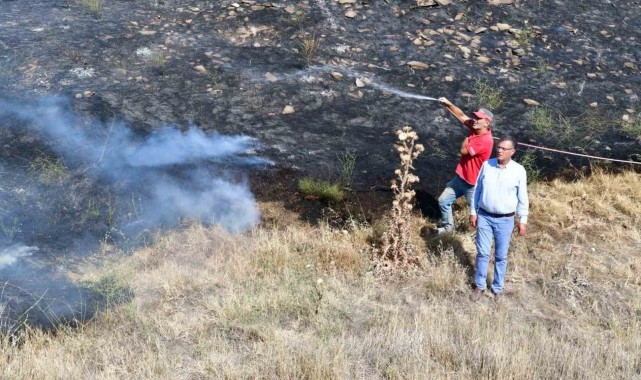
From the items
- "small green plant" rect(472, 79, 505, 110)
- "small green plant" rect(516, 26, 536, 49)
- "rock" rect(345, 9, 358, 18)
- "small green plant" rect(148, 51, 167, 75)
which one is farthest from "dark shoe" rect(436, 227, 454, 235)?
"rock" rect(345, 9, 358, 18)

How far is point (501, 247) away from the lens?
5.28 meters

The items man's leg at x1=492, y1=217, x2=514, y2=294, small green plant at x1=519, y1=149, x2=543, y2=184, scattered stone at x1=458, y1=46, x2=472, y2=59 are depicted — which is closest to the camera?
man's leg at x1=492, y1=217, x2=514, y2=294

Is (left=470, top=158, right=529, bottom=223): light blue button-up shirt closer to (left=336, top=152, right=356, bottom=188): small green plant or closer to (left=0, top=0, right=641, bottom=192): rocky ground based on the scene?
(left=0, top=0, right=641, bottom=192): rocky ground

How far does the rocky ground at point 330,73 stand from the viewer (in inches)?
305

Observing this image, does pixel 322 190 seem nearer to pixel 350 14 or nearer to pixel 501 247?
pixel 501 247

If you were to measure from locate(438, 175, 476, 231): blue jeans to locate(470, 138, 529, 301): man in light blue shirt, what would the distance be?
0.70 m

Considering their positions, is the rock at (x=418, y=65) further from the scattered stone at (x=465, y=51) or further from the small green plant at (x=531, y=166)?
the small green plant at (x=531, y=166)

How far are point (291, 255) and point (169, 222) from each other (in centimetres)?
143

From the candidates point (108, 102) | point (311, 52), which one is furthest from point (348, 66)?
point (108, 102)

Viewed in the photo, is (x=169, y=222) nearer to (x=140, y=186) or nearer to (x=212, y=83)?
(x=140, y=186)

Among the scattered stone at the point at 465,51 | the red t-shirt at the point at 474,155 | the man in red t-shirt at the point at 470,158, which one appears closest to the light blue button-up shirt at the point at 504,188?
the man in red t-shirt at the point at 470,158

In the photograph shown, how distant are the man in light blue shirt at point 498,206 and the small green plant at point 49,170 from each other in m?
4.50

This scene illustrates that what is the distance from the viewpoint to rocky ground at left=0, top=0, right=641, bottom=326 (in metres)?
7.74

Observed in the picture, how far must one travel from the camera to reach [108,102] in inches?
317
